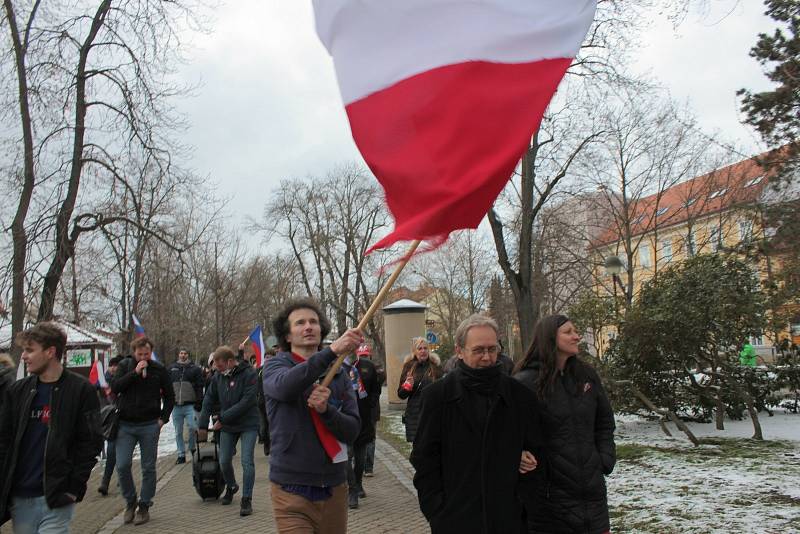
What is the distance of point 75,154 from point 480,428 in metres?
12.6

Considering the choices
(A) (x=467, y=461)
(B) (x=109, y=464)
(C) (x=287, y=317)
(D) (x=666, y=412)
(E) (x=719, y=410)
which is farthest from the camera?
(E) (x=719, y=410)

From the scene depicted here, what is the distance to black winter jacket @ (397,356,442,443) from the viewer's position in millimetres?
9180

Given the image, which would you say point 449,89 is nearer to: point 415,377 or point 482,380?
point 482,380

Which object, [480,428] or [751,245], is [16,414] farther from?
[751,245]

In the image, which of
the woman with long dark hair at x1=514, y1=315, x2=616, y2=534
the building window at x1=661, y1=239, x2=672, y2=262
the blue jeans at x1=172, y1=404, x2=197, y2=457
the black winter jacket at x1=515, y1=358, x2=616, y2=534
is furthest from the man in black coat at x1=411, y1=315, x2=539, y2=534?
the building window at x1=661, y1=239, x2=672, y2=262

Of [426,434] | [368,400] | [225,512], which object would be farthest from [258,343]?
[426,434]

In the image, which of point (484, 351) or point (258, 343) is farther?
point (258, 343)

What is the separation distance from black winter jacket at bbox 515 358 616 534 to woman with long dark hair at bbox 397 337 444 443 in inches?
189

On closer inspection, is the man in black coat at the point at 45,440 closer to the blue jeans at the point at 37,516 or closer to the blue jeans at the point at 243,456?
the blue jeans at the point at 37,516

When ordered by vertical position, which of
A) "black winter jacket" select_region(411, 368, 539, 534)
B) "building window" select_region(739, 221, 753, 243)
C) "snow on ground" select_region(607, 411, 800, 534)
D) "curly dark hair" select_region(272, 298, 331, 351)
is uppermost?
"building window" select_region(739, 221, 753, 243)

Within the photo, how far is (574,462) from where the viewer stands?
420cm

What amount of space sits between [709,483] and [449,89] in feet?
20.5

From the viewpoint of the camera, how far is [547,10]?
12.5 ft

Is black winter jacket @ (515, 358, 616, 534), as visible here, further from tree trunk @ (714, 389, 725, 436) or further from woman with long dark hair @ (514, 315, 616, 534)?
tree trunk @ (714, 389, 725, 436)
